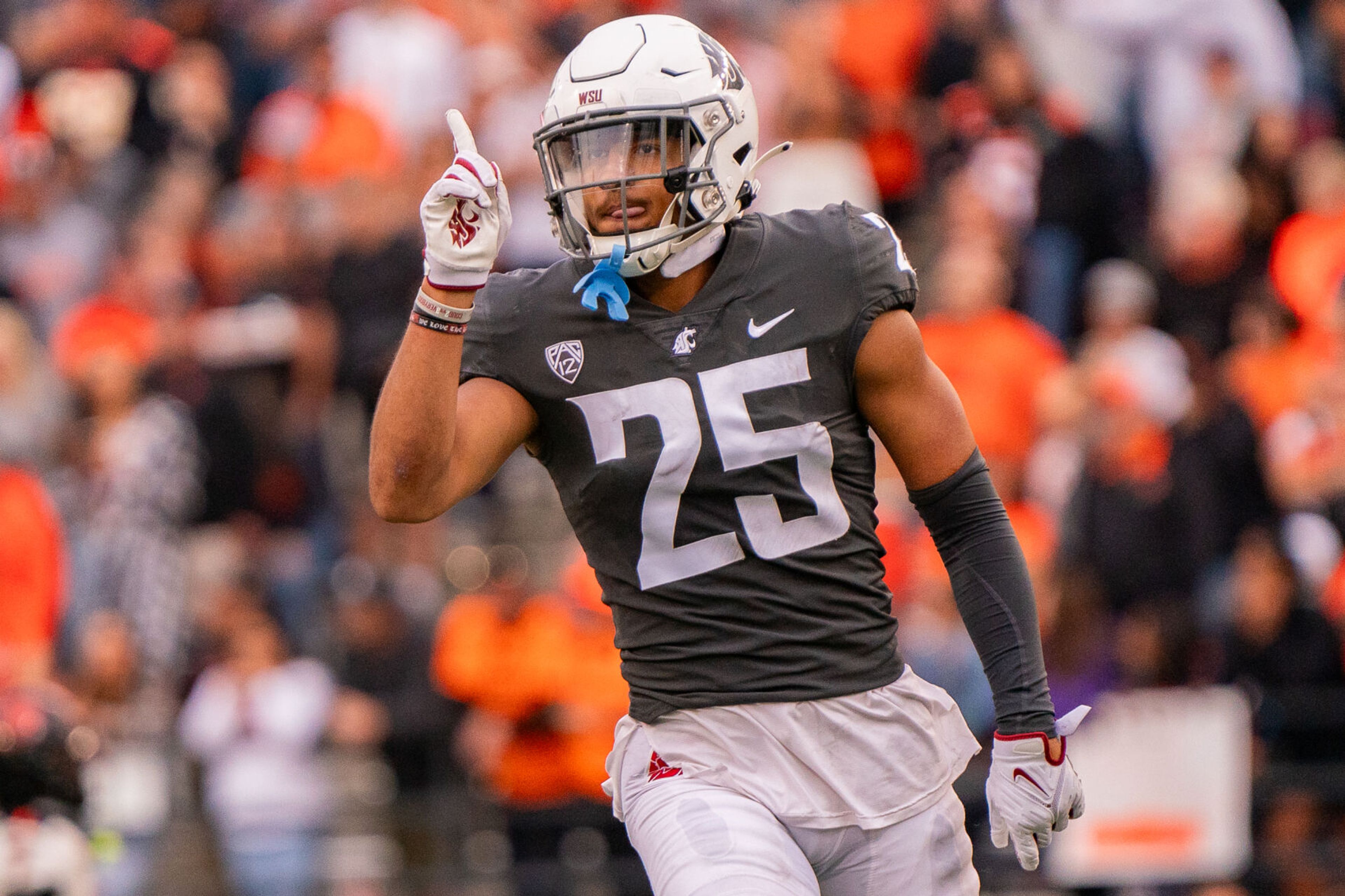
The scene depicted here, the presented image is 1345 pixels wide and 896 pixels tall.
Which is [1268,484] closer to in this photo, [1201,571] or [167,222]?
[1201,571]

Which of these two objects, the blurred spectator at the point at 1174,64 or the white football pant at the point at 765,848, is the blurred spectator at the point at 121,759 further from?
the blurred spectator at the point at 1174,64

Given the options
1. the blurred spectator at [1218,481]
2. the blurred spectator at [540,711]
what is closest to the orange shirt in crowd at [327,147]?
the blurred spectator at [540,711]

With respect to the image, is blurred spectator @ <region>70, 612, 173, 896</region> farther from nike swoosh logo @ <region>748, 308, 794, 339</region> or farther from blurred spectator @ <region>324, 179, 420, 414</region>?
nike swoosh logo @ <region>748, 308, 794, 339</region>

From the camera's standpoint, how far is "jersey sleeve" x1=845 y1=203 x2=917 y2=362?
338 centimetres

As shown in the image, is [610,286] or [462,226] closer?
[462,226]

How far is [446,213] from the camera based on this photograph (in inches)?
123

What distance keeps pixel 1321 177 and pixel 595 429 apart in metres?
5.99

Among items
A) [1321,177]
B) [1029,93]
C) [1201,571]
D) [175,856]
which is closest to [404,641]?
[175,856]

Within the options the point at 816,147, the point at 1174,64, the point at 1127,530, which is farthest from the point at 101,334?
the point at 1174,64

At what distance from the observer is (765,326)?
3.38m

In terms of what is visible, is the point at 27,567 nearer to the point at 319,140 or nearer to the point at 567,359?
the point at 319,140

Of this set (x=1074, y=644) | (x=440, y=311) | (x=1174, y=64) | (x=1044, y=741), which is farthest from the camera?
(x=1174, y=64)

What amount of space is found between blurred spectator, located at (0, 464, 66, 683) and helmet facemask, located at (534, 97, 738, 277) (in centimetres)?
424

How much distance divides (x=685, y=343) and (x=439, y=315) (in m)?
0.48
